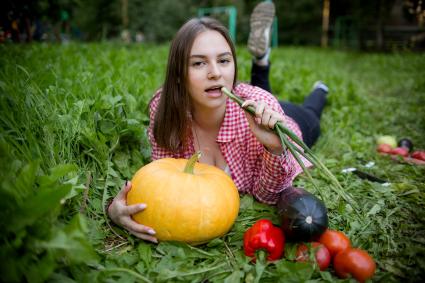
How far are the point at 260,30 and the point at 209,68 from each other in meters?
2.16

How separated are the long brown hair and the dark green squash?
967 mm

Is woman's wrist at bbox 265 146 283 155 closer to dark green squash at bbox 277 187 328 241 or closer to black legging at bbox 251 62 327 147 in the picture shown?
dark green squash at bbox 277 187 328 241

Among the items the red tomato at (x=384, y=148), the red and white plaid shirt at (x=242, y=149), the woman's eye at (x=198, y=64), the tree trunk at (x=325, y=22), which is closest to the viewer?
the woman's eye at (x=198, y=64)

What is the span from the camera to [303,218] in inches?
67.5

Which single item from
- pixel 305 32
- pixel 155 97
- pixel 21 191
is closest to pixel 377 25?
pixel 305 32

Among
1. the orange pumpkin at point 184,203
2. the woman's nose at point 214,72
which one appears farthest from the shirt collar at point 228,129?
the orange pumpkin at point 184,203

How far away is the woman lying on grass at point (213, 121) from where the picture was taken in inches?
78.5

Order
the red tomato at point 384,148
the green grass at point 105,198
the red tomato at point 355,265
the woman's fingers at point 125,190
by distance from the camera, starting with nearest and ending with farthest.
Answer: the green grass at point 105,198
the red tomato at point 355,265
the woman's fingers at point 125,190
the red tomato at point 384,148

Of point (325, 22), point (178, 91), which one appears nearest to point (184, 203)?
point (178, 91)

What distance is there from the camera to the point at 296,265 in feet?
5.19

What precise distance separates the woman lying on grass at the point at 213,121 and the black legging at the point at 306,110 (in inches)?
40.4

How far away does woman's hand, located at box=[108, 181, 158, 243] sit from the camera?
1842 millimetres

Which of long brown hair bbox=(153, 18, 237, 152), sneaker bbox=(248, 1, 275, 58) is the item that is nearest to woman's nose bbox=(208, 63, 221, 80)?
long brown hair bbox=(153, 18, 237, 152)

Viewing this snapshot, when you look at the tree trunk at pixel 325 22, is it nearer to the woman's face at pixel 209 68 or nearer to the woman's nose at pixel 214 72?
the woman's face at pixel 209 68
